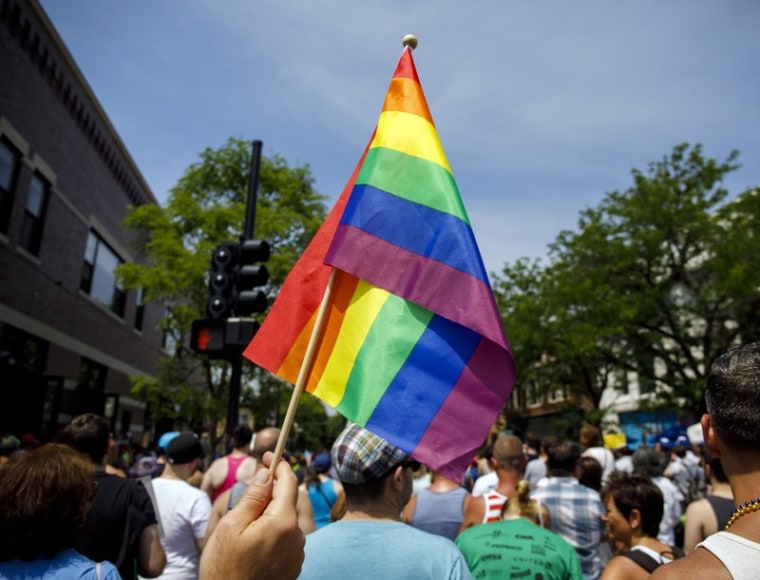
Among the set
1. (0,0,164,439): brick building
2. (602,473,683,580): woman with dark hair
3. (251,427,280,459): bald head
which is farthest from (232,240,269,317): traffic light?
(0,0,164,439): brick building

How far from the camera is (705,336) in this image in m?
24.1

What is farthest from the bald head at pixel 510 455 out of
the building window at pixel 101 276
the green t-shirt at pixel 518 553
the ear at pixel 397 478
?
the building window at pixel 101 276

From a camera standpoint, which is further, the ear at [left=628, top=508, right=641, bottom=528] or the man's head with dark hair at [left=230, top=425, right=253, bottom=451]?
the man's head with dark hair at [left=230, top=425, right=253, bottom=451]

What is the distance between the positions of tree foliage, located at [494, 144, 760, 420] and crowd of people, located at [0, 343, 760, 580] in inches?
780

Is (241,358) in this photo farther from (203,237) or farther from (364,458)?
(203,237)

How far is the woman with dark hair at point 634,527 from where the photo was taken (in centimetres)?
307

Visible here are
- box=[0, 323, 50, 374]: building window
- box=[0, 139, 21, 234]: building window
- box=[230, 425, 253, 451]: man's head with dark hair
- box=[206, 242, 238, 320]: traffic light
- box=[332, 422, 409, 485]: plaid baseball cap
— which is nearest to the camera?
box=[332, 422, 409, 485]: plaid baseball cap

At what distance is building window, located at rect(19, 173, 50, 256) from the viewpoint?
14.3m

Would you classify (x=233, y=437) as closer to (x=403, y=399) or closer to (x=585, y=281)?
(x=403, y=399)

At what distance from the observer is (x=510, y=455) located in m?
4.90

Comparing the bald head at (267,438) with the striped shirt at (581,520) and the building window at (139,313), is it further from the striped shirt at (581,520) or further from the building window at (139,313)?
the building window at (139,313)

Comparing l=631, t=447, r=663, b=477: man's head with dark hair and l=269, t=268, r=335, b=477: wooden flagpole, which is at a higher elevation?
l=269, t=268, r=335, b=477: wooden flagpole

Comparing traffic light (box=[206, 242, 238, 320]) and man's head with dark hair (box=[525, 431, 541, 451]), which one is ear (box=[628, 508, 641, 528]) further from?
man's head with dark hair (box=[525, 431, 541, 451])

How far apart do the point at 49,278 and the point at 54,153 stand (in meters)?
3.16
